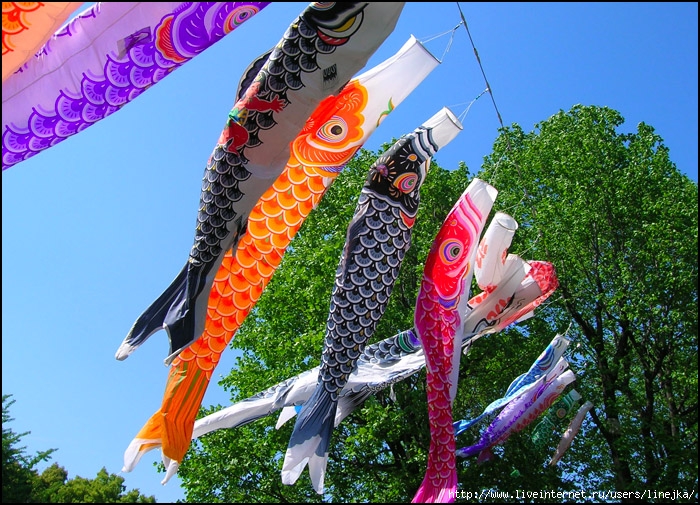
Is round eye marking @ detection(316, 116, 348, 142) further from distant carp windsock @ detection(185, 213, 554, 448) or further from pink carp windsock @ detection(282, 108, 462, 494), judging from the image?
distant carp windsock @ detection(185, 213, 554, 448)

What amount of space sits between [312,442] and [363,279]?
1.85 meters

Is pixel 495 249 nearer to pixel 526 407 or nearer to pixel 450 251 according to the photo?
pixel 450 251

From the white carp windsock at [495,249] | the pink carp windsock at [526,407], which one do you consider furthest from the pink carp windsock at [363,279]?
the pink carp windsock at [526,407]

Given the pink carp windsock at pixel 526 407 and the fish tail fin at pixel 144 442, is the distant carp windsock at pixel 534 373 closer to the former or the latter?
the pink carp windsock at pixel 526 407

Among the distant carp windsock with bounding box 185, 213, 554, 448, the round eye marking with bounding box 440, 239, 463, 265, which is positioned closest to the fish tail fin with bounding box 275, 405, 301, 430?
the distant carp windsock with bounding box 185, 213, 554, 448

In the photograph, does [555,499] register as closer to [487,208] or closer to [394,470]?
[394,470]

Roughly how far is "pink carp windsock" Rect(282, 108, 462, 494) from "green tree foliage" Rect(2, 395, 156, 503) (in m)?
12.6

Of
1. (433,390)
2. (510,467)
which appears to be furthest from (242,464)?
(433,390)

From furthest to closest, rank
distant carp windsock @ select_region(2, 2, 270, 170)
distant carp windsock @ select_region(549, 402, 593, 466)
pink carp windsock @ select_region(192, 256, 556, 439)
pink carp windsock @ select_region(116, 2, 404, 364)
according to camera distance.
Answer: distant carp windsock @ select_region(549, 402, 593, 466), pink carp windsock @ select_region(192, 256, 556, 439), distant carp windsock @ select_region(2, 2, 270, 170), pink carp windsock @ select_region(116, 2, 404, 364)

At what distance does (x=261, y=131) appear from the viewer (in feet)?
21.6

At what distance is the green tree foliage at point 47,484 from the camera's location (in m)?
17.7

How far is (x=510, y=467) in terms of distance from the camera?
40.3 feet

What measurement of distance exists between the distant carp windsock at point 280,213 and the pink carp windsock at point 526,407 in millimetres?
4527

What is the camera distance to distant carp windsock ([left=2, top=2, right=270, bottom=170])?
670 cm
